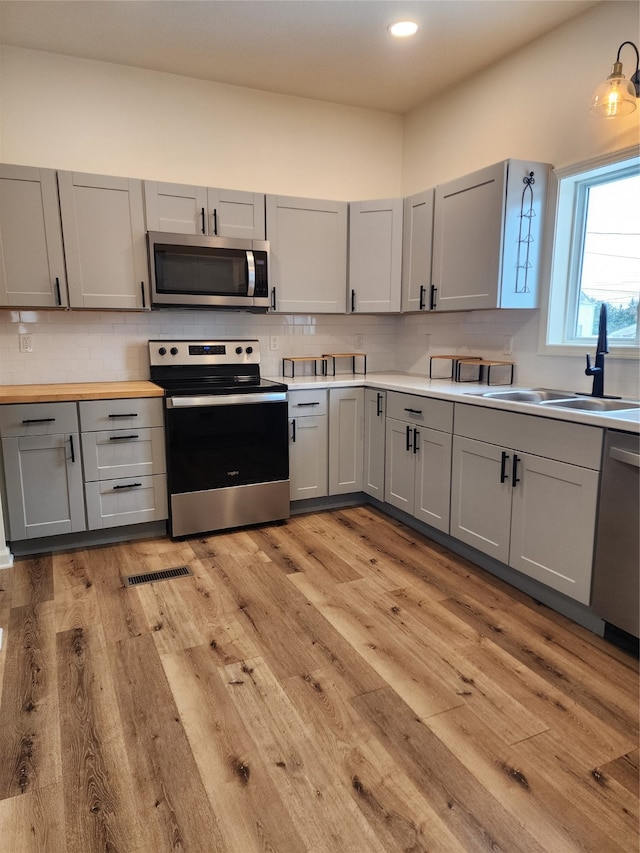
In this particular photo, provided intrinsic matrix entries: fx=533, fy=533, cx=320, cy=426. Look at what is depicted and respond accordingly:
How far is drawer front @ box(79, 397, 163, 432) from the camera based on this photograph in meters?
2.97

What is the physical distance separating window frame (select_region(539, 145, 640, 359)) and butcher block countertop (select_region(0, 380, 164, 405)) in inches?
89.9

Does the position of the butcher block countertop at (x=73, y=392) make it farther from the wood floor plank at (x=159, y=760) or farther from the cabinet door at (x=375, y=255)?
the cabinet door at (x=375, y=255)

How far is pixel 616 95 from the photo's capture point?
7.59ft

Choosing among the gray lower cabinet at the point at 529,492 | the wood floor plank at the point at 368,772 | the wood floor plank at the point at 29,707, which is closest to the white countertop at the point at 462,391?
the gray lower cabinet at the point at 529,492

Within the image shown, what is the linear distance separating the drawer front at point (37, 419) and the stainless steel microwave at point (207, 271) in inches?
34.0

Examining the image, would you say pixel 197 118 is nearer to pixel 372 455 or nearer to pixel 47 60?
pixel 47 60

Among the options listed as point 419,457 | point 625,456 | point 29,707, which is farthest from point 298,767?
point 419,457

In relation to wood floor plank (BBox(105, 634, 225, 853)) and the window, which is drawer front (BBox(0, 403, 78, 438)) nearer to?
wood floor plank (BBox(105, 634, 225, 853))

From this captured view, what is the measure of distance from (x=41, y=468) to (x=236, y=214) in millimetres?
1968

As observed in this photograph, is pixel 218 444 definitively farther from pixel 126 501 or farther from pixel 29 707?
pixel 29 707

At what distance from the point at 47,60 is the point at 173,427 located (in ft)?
7.65


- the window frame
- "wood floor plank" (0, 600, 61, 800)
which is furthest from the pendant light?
"wood floor plank" (0, 600, 61, 800)

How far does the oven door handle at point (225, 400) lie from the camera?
10.1 feet

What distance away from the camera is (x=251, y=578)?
2.72m
